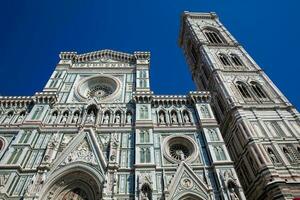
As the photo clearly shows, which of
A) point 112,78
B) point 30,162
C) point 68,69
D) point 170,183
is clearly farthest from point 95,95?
point 170,183

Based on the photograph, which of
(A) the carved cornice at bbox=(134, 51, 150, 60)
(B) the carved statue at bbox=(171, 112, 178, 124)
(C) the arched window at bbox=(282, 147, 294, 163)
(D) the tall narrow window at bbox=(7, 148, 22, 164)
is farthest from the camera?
(A) the carved cornice at bbox=(134, 51, 150, 60)

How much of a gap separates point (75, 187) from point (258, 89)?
1808cm

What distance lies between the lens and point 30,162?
16.0 meters

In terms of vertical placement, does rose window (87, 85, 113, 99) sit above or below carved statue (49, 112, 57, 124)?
above

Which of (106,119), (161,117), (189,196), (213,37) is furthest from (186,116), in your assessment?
(213,37)

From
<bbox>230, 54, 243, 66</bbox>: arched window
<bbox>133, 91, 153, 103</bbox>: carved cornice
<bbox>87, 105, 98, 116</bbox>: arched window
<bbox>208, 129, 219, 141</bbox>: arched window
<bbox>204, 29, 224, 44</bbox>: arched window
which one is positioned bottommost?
<bbox>208, 129, 219, 141</bbox>: arched window

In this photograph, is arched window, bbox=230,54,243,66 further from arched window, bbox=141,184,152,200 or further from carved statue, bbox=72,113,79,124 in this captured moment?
arched window, bbox=141,184,152,200

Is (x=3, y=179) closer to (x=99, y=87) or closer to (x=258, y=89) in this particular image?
(x=99, y=87)

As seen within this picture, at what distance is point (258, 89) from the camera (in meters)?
23.5

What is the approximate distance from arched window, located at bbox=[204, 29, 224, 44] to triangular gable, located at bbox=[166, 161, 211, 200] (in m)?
20.9

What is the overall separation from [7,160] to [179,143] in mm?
11365

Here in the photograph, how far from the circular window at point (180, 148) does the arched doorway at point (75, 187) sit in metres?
5.03

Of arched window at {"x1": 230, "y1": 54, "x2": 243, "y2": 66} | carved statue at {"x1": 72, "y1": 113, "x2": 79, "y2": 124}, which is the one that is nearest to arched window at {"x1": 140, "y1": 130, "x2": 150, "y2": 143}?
carved statue at {"x1": 72, "y1": 113, "x2": 79, "y2": 124}

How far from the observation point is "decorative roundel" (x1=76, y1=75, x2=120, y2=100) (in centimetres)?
2220
